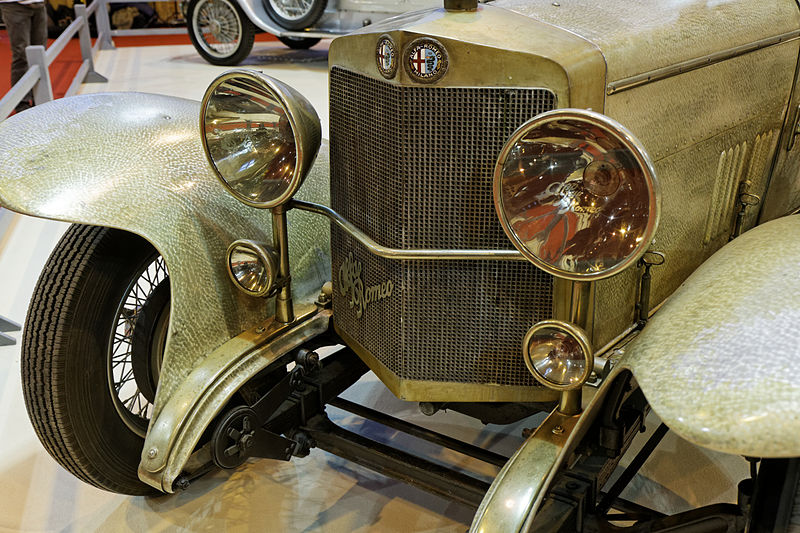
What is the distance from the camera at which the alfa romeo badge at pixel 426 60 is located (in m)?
1.72

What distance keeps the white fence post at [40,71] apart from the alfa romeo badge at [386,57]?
13.4ft

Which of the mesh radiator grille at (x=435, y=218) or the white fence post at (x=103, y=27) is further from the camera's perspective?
the white fence post at (x=103, y=27)

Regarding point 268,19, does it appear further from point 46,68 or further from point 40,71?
point 40,71

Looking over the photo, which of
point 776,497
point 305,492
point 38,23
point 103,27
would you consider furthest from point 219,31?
point 776,497

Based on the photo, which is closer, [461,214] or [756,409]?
[756,409]

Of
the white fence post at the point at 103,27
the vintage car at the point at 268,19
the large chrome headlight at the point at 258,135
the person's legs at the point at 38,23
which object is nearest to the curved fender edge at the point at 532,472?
the large chrome headlight at the point at 258,135

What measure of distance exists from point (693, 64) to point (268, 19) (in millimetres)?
7295

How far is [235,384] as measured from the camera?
81.3 inches

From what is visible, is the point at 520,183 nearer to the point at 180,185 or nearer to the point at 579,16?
the point at 579,16

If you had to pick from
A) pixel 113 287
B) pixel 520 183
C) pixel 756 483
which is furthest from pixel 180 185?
pixel 756 483

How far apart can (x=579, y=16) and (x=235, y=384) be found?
3.91 ft

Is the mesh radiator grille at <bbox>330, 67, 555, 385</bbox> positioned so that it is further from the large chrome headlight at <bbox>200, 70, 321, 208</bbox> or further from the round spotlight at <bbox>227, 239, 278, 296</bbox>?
the round spotlight at <bbox>227, 239, 278, 296</bbox>

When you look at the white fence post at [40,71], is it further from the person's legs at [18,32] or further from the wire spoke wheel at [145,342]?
the wire spoke wheel at [145,342]

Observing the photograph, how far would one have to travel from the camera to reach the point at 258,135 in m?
2.07
